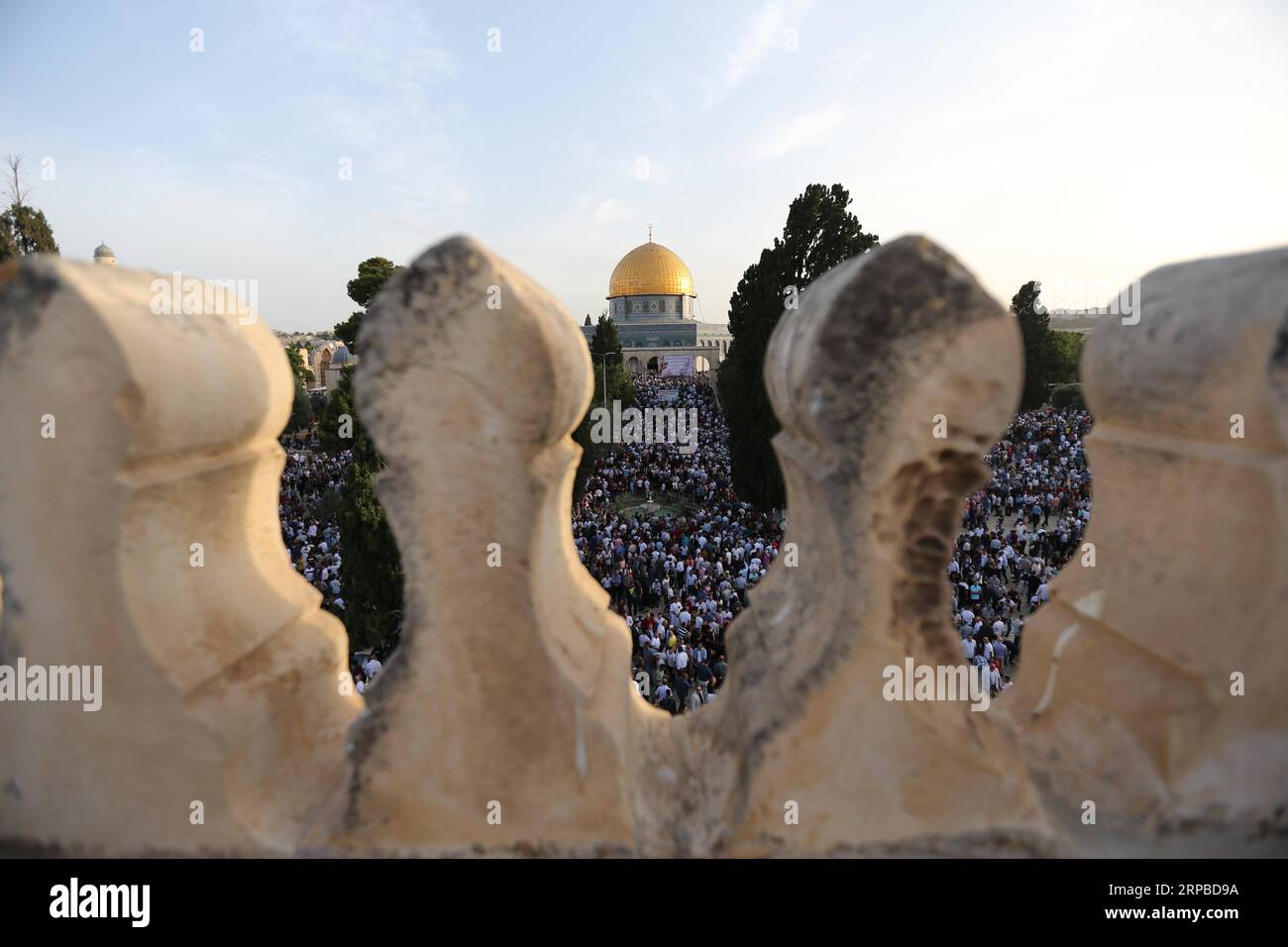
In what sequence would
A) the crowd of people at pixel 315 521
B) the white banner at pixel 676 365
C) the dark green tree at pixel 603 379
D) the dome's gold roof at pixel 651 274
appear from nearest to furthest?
the crowd of people at pixel 315 521 → the dark green tree at pixel 603 379 → the white banner at pixel 676 365 → the dome's gold roof at pixel 651 274

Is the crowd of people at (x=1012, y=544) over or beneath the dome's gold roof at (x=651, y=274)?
beneath

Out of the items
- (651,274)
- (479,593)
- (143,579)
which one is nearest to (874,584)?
(479,593)

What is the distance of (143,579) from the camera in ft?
6.43

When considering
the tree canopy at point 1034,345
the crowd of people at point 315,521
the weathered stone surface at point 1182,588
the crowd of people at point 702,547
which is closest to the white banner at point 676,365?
the tree canopy at point 1034,345

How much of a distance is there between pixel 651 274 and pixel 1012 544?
62.2m

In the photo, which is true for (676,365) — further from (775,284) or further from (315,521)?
(315,521)

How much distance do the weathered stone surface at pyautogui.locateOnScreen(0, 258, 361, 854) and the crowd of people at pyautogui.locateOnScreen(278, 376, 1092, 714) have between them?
1.98 m

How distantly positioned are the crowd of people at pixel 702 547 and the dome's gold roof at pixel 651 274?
49049 mm

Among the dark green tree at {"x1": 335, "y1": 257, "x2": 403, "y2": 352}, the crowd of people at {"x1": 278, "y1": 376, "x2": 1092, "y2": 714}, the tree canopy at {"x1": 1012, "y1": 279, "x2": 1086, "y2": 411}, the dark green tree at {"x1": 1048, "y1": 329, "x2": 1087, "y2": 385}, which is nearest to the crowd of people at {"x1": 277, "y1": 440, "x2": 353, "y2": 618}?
the crowd of people at {"x1": 278, "y1": 376, "x2": 1092, "y2": 714}

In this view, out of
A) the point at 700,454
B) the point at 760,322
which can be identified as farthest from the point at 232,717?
the point at 700,454

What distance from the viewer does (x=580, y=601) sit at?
2.33 m

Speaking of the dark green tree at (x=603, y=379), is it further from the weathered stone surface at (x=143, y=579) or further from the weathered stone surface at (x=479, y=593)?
the weathered stone surface at (x=479, y=593)

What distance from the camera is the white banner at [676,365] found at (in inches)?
2478

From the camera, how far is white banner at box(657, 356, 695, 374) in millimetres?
62938
